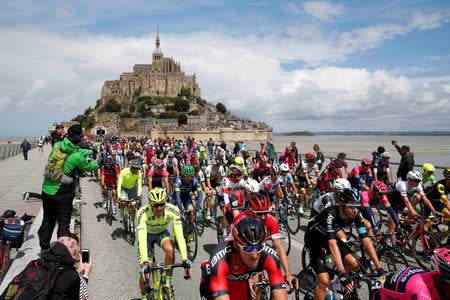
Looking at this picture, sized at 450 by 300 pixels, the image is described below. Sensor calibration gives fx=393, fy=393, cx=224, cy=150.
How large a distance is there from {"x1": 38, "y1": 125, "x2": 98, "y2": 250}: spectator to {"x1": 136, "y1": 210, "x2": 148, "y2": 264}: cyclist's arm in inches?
63.1

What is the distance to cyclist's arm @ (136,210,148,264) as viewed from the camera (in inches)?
193

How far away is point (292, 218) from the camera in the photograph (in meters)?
11.3

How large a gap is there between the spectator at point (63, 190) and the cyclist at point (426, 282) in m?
4.99

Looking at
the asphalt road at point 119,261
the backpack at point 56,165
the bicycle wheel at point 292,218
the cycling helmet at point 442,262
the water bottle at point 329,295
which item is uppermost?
the backpack at point 56,165

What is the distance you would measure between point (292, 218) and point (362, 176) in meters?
2.62

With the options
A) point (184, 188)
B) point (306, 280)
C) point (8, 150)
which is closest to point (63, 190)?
point (184, 188)

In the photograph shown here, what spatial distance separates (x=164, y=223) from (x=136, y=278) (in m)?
1.88

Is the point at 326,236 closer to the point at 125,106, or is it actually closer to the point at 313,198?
the point at 313,198

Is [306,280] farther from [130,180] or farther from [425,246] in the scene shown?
[130,180]

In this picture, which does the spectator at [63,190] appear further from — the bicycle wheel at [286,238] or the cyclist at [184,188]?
the bicycle wheel at [286,238]

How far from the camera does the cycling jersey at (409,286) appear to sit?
286 centimetres

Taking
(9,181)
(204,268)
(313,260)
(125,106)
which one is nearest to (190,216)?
(313,260)

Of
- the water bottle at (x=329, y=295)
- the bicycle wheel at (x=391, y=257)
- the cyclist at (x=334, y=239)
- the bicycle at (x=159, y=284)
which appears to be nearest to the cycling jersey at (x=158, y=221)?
the bicycle at (x=159, y=284)

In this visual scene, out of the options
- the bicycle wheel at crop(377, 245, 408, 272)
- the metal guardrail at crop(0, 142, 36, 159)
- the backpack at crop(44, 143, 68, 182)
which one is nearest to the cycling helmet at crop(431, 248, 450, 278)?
the bicycle wheel at crop(377, 245, 408, 272)
